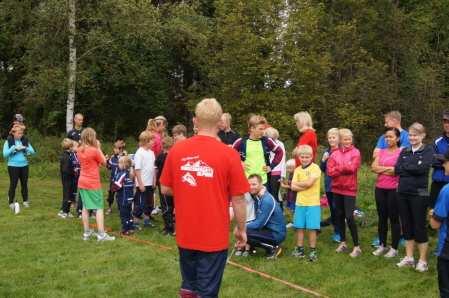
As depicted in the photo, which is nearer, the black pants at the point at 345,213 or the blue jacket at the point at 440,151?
the blue jacket at the point at 440,151

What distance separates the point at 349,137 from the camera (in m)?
8.23

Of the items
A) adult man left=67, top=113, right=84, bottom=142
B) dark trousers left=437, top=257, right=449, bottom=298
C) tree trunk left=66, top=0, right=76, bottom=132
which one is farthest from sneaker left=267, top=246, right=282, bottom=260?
tree trunk left=66, top=0, right=76, bottom=132

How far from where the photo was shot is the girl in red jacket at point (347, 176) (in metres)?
8.16

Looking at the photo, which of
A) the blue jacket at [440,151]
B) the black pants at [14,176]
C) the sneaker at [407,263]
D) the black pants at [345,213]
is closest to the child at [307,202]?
the black pants at [345,213]

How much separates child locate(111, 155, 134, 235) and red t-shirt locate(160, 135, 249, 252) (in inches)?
191

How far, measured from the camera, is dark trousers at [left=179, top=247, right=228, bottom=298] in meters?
4.64

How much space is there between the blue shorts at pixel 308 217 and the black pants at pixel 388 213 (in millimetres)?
899

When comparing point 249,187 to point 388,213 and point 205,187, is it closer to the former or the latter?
point 205,187

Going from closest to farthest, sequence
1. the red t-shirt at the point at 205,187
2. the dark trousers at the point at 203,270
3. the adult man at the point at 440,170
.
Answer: the red t-shirt at the point at 205,187
the dark trousers at the point at 203,270
the adult man at the point at 440,170

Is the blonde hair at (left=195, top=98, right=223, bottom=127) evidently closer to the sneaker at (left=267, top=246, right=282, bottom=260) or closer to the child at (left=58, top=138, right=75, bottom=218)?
the sneaker at (left=267, top=246, right=282, bottom=260)

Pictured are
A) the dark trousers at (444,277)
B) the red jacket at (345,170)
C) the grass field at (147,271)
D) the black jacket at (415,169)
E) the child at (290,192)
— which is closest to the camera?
the dark trousers at (444,277)

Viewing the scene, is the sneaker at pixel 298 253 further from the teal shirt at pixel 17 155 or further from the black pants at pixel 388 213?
the teal shirt at pixel 17 155

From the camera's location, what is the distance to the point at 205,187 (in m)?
4.54

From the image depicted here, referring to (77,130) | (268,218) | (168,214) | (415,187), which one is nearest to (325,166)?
(268,218)
